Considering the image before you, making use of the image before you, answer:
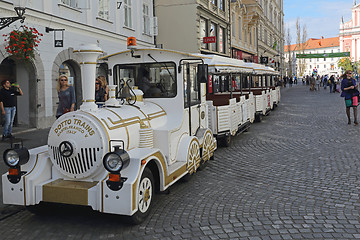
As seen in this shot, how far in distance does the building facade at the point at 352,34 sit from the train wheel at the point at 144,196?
127933mm

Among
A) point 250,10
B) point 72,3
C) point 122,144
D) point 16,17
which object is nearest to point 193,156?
point 122,144

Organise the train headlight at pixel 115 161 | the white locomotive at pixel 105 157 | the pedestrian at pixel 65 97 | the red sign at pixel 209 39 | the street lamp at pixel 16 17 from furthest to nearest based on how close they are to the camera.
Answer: the red sign at pixel 209 39 → the street lamp at pixel 16 17 → the pedestrian at pixel 65 97 → the white locomotive at pixel 105 157 → the train headlight at pixel 115 161

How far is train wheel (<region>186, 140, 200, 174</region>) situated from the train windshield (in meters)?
0.89

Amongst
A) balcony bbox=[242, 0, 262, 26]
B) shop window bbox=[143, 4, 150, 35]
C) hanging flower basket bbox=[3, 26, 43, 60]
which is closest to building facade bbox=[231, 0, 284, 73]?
balcony bbox=[242, 0, 262, 26]

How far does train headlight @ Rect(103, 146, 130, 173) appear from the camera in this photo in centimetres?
407

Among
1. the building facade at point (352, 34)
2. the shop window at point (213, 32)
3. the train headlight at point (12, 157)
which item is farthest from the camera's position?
the building facade at point (352, 34)

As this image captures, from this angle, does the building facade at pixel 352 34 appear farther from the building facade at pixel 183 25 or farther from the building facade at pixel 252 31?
the building facade at pixel 183 25

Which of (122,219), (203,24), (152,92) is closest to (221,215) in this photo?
(122,219)

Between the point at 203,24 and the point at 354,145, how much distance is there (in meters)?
18.6

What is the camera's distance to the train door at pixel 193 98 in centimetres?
652

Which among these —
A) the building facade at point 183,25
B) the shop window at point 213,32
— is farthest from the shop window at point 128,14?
the shop window at point 213,32

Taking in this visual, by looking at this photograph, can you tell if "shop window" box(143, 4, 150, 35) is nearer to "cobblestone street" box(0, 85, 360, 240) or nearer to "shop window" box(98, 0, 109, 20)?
"shop window" box(98, 0, 109, 20)

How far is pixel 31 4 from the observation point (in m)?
A: 12.5

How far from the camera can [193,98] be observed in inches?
273
